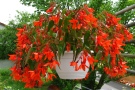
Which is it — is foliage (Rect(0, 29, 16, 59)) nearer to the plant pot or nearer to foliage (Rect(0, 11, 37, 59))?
foliage (Rect(0, 11, 37, 59))

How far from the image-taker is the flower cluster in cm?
86

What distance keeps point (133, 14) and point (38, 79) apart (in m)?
1.99

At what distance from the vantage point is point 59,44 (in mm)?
894

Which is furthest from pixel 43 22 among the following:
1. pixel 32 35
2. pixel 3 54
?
pixel 3 54

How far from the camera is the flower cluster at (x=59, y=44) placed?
864mm

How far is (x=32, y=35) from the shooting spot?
3.19ft

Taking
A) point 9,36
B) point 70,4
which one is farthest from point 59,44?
point 9,36

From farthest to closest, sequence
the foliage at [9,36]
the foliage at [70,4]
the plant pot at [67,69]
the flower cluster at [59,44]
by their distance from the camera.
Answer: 1. the foliage at [9,36]
2. the foliage at [70,4]
3. the plant pot at [67,69]
4. the flower cluster at [59,44]

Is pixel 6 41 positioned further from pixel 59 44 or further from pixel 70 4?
pixel 59 44

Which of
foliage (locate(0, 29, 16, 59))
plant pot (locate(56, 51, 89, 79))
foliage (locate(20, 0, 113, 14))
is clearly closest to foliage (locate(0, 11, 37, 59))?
foliage (locate(0, 29, 16, 59))

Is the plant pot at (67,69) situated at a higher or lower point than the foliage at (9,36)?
lower

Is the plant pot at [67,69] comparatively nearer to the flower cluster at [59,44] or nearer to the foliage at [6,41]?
the flower cluster at [59,44]

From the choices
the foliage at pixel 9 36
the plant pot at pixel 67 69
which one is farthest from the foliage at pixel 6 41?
the plant pot at pixel 67 69

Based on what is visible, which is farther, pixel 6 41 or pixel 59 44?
pixel 6 41
